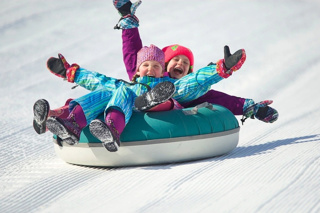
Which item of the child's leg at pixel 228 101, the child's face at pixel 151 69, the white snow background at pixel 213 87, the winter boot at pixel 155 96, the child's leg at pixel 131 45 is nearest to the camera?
the white snow background at pixel 213 87

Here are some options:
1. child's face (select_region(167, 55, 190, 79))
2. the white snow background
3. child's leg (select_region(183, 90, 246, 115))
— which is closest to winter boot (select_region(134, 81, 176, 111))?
the white snow background

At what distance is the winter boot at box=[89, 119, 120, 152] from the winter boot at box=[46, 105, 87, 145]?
16 cm

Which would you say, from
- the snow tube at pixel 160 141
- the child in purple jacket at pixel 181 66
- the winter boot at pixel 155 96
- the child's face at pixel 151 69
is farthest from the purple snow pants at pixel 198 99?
the winter boot at pixel 155 96

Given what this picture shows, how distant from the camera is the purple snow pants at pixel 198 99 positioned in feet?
13.3

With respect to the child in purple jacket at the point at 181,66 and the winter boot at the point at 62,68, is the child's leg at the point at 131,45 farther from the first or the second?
the winter boot at the point at 62,68

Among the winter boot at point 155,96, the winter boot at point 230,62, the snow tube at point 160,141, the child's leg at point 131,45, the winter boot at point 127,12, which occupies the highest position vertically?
the winter boot at point 127,12

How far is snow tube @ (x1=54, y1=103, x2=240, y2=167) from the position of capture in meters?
3.24

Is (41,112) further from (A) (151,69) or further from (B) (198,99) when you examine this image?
(B) (198,99)

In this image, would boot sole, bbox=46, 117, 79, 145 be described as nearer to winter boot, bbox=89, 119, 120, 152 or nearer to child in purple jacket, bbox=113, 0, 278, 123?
winter boot, bbox=89, 119, 120, 152

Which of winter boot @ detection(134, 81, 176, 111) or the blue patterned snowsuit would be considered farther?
the blue patterned snowsuit

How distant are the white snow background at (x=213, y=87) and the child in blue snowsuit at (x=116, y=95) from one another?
0.95 feet

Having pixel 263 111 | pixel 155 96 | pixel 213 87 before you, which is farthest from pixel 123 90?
pixel 213 87

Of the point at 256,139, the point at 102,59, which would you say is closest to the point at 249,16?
the point at 102,59

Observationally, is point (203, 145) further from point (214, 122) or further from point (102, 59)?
point (102, 59)
